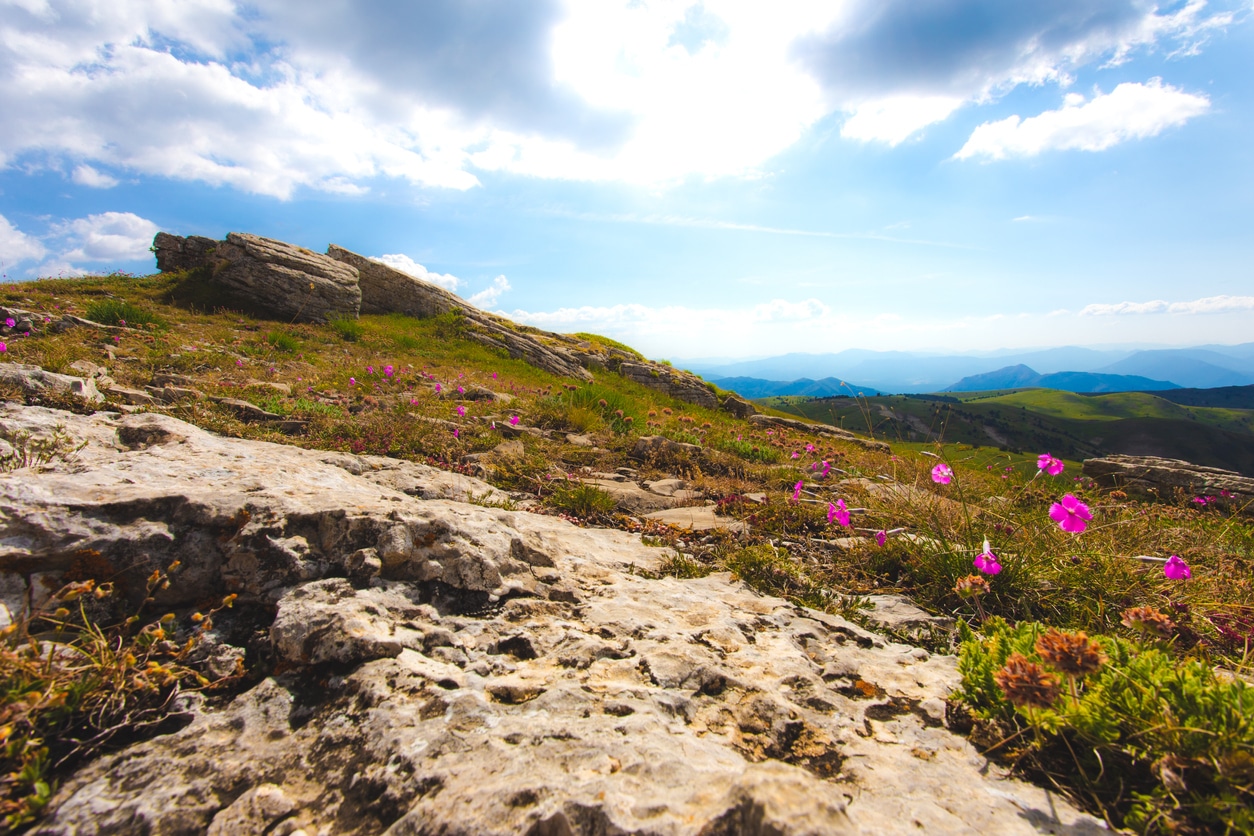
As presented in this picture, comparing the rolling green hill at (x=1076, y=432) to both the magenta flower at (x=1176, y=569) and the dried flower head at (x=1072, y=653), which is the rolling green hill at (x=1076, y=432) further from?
the dried flower head at (x=1072, y=653)

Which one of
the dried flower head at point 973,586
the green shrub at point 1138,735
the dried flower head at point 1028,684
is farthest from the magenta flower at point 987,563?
the dried flower head at point 1028,684

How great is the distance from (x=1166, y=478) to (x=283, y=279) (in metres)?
26.1

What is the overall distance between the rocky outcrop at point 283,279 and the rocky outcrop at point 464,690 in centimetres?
1675

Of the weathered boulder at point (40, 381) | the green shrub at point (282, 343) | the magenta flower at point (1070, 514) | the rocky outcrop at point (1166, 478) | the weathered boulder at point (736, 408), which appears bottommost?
the rocky outcrop at point (1166, 478)

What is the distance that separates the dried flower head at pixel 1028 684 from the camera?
1.68m

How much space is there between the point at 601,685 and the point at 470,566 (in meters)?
0.99

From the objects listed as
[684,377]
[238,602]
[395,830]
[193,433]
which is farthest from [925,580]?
[684,377]

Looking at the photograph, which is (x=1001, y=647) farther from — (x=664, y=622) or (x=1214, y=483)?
(x=1214, y=483)

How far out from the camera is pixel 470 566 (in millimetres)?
2678

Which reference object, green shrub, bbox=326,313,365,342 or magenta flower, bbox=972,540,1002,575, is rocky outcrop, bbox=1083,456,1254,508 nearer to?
magenta flower, bbox=972,540,1002,575

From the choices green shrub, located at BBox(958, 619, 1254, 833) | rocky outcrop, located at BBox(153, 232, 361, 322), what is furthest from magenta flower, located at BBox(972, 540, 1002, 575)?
rocky outcrop, located at BBox(153, 232, 361, 322)

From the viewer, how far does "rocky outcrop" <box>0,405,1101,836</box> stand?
4.61 feet

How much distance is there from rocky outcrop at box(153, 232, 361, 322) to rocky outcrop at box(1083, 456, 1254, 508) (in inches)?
907

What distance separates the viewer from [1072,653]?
1764 millimetres
